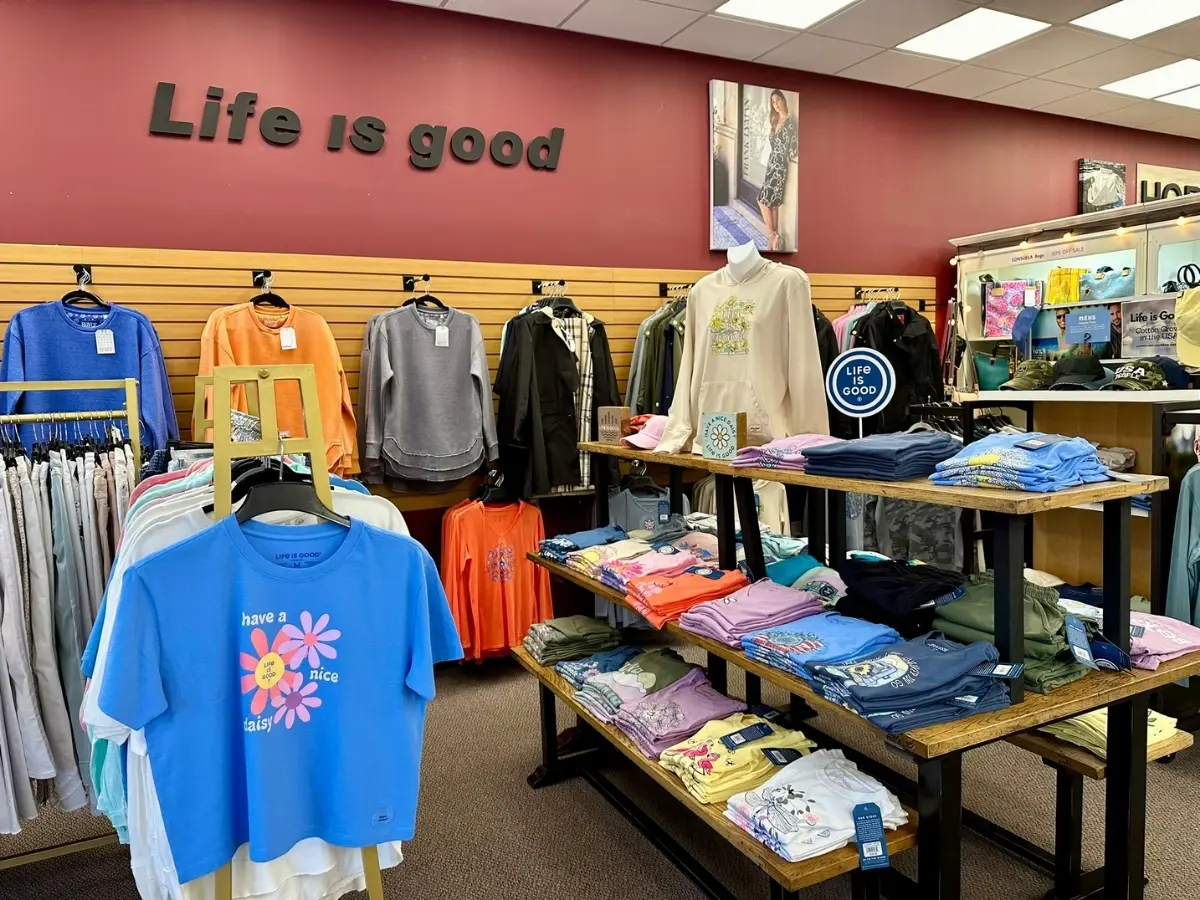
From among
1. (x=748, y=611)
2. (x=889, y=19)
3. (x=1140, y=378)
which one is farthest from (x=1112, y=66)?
(x=748, y=611)

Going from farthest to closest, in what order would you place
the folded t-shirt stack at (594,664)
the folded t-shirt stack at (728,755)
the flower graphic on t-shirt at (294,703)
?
the folded t-shirt stack at (594,664) < the folded t-shirt stack at (728,755) < the flower graphic on t-shirt at (294,703)

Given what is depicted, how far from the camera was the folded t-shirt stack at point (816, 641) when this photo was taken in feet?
6.37

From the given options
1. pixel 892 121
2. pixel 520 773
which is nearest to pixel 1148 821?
pixel 520 773

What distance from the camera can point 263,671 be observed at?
1.64 meters

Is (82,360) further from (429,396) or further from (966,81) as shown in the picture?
(966,81)

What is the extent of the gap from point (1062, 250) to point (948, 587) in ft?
15.5

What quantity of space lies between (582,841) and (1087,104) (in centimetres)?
664

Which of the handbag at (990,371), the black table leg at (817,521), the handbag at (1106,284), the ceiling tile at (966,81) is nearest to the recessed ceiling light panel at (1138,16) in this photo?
the ceiling tile at (966,81)

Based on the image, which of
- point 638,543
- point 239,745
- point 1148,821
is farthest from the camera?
point 638,543

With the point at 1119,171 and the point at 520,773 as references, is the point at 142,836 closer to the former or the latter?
the point at 520,773

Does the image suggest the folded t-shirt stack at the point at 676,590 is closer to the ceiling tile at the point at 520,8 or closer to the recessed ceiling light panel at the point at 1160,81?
the ceiling tile at the point at 520,8

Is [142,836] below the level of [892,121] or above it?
below

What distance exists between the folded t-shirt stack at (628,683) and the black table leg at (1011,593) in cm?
113

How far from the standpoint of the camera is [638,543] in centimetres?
312
